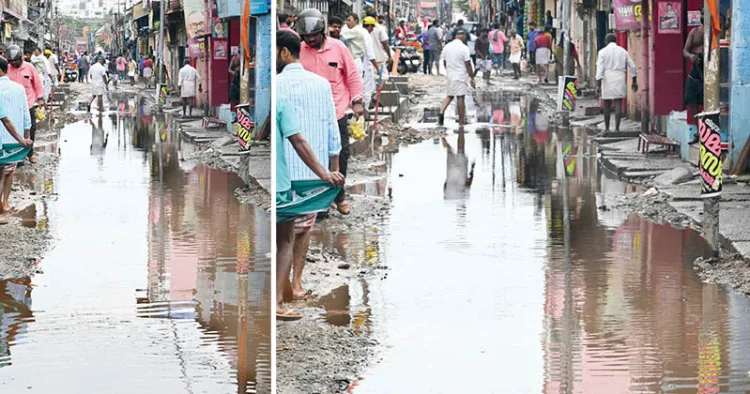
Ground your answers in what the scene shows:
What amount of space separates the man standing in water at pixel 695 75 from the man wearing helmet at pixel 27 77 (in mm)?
7098

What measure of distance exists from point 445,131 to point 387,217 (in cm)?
1014

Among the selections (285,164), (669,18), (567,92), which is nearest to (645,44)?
(669,18)

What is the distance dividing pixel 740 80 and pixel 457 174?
306 cm

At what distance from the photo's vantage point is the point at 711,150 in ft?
29.3

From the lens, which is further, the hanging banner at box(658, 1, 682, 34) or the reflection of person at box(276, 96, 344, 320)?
the hanging banner at box(658, 1, 682, 34)

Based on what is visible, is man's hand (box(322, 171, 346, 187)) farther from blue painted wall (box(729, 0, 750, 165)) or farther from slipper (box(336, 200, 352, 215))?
blue painted wall (box(729, 0, 750, 165))

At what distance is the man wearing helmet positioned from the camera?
9.21 m

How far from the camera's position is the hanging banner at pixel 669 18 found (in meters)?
18.3

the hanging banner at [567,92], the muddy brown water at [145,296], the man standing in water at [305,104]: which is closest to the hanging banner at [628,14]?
the hanging banner at [567,92]

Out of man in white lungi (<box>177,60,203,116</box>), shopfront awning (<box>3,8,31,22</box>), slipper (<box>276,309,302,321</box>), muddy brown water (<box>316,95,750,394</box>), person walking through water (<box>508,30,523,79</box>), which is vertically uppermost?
person walking through water (<box>508,30,523,79</box>)

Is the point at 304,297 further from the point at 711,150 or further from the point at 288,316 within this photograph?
the point at 711,150

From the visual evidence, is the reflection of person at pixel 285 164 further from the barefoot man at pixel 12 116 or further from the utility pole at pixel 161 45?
the barefoot man at pixel 12 116

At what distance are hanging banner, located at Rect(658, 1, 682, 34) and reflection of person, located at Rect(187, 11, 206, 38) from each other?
43.4ft

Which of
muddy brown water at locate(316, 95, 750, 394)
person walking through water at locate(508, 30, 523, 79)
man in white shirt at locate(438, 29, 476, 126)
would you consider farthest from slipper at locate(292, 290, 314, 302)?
person walking through water at locate(508, 30, 523, 79)
